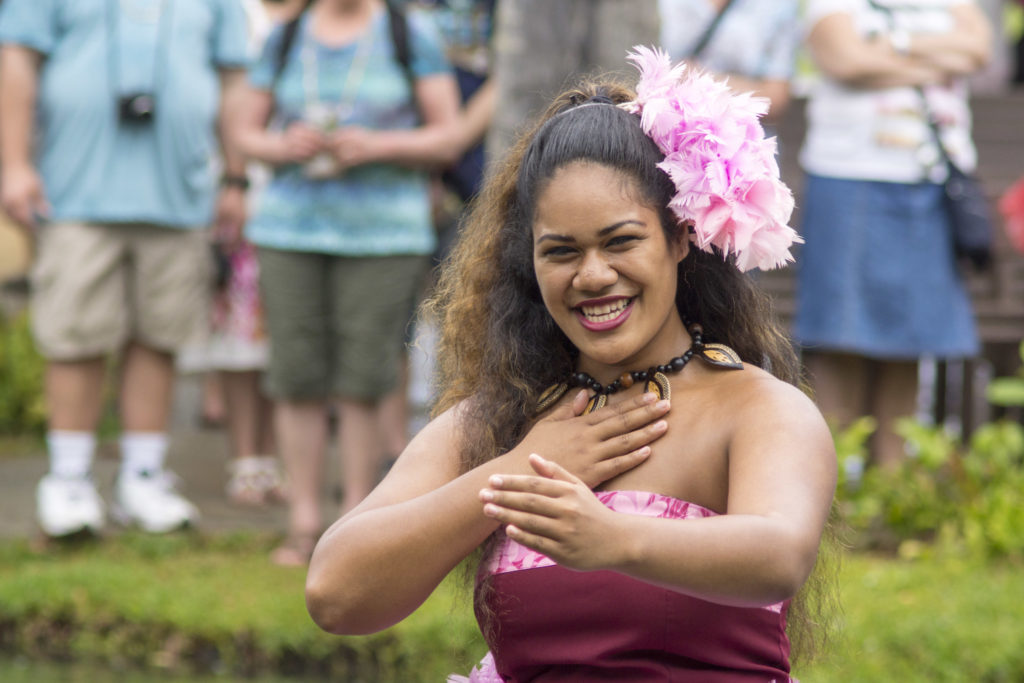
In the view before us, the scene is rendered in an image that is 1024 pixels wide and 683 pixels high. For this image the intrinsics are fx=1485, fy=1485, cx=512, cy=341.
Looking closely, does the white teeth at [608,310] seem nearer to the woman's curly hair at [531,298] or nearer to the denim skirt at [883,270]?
the woman's curly hair at [531,298]

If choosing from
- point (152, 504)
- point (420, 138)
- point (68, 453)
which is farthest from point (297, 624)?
point (420, 138)

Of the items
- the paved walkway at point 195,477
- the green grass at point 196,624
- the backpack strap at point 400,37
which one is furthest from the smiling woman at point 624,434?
the backpack strap at point 400,37

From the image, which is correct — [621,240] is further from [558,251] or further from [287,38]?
[287,38]

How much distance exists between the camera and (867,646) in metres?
4.21

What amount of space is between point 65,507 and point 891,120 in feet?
10.8

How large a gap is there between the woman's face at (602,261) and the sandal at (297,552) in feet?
10.1

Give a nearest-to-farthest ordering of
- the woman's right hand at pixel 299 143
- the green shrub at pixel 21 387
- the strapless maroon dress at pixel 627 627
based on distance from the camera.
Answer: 1. the strapless maroon dress at pixel 627 627
2. the woman's right hand at pixel 299 143
3. the green shrub at pixel 21 387

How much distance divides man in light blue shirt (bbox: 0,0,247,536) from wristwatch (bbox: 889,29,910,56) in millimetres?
2533

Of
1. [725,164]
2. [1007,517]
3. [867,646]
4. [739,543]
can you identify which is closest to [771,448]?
[739,543]

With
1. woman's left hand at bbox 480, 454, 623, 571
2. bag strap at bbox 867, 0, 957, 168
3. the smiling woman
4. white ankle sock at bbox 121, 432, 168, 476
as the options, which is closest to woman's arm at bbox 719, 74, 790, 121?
bag strap at bbox 867, 0, 957, 168

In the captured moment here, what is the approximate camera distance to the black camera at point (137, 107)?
535 centimetres

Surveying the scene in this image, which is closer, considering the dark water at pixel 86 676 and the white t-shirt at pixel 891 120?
the dark water at pixel 86 676

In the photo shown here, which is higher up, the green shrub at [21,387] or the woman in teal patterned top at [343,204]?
the woman in teal patterned top at [343,204]

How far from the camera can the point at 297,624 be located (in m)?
4.50
